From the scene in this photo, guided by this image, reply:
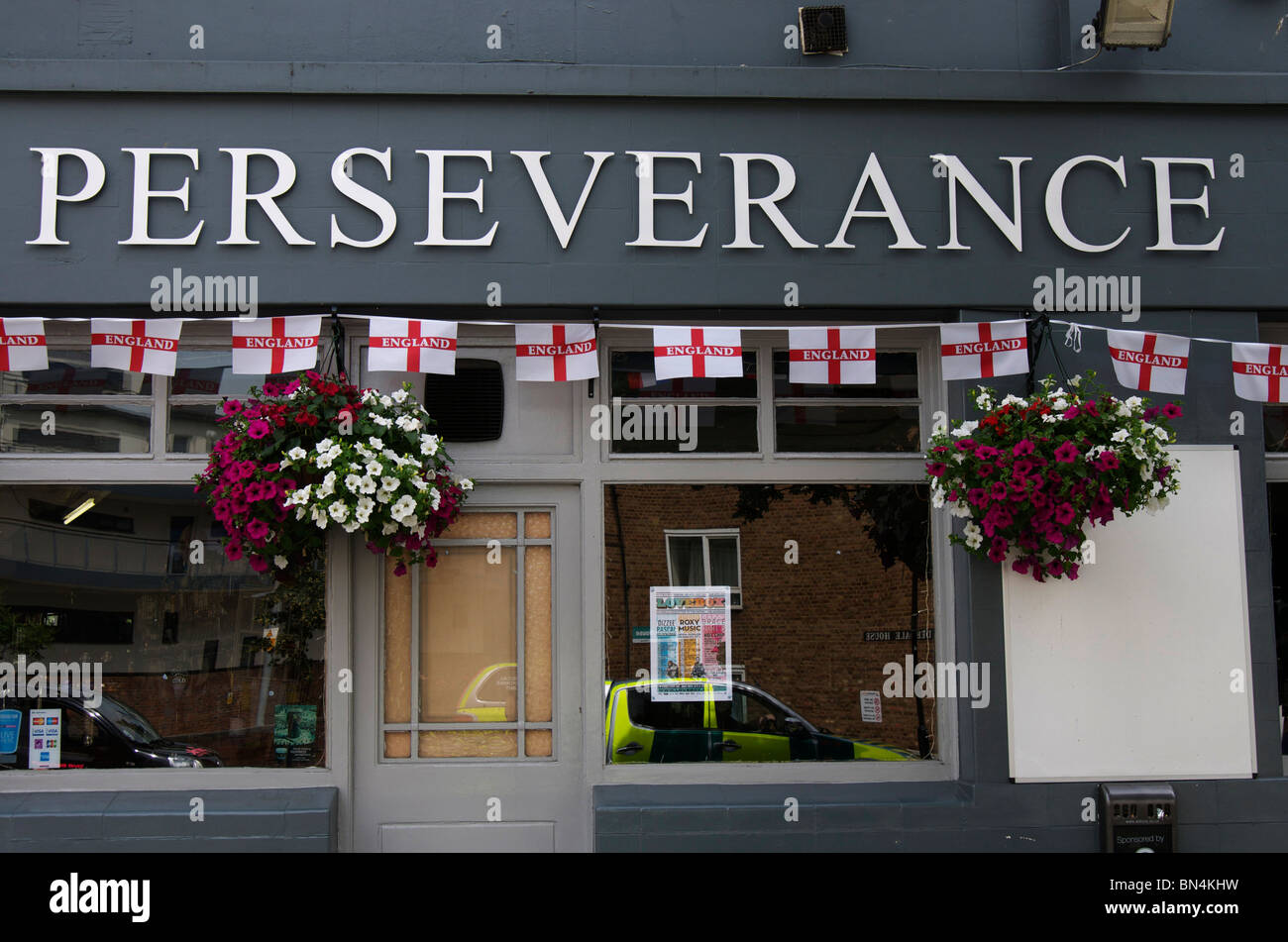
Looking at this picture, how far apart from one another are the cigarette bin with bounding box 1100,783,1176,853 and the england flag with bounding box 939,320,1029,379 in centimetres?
215

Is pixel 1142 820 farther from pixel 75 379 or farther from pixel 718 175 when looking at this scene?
pixel 75 379

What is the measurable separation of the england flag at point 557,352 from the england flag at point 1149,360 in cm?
259

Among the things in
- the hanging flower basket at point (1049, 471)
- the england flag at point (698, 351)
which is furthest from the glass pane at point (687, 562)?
the hanging flower basket at point (1049, 471)

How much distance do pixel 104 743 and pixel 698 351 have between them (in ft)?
11.7

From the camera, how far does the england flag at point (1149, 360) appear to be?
18.6ft

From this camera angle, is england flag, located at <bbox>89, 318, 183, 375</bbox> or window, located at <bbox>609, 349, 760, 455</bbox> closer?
england flag, located at <bbox>89, 318, 183, 375</bbox>

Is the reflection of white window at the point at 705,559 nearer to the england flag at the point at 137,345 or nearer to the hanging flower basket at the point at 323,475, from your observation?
the hanging flower basket at the point at 323,475

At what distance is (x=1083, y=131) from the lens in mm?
6039

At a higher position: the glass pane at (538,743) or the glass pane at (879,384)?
the glass pane at (879,384)

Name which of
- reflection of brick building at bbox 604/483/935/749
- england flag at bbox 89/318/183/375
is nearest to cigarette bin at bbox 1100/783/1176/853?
reflection of brick building at bbox 604/483/935/749

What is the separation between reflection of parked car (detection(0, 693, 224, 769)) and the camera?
18.8ft

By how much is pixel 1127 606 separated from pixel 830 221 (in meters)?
2.45

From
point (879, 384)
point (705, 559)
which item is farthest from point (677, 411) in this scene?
point (879, 384)

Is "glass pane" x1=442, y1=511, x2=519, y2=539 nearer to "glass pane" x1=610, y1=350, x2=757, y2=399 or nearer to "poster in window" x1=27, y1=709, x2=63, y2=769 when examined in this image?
"glass pane" x1=610, y1=350, x2=757, y2=399
